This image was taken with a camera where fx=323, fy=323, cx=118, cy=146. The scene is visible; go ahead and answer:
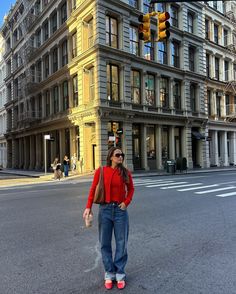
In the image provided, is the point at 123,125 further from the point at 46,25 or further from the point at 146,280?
the point at 146,280

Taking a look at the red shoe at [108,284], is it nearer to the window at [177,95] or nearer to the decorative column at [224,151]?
the window at [177,95]

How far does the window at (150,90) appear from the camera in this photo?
101 feet

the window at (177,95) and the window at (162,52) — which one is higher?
the window at (162,52)

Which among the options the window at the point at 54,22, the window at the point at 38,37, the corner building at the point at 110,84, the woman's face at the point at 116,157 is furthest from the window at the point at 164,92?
the woman's face at the point at 116,157

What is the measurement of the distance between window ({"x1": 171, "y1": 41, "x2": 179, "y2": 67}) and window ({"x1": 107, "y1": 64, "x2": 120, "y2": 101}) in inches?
345

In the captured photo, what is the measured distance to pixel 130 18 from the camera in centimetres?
2928

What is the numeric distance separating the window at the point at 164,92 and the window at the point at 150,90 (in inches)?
47.2

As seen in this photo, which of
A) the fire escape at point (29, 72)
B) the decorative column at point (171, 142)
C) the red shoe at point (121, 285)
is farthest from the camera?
the fire escape at point (29, 72)

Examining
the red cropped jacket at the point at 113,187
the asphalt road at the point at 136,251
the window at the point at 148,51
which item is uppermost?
the window at the point at 148,51

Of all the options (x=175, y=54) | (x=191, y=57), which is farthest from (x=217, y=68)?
(x=175, y=54)

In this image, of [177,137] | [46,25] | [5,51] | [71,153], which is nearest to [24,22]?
[46,25]

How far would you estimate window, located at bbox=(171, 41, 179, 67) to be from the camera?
34281 millimetres

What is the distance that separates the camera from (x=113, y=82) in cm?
2772

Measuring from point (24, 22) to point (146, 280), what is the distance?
44.7m
